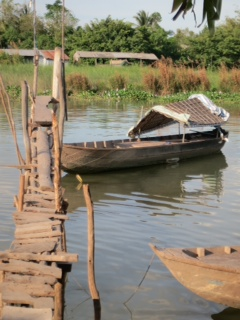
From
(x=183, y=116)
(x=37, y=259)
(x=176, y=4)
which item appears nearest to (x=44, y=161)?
(x=37, y=259)

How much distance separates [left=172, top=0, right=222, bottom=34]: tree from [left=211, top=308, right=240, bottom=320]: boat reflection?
342 cm

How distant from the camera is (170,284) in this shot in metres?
6.45

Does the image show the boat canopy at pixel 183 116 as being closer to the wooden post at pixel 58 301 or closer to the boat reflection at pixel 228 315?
the boat reflection at pixel 228 315

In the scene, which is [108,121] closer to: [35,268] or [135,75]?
[135,75]

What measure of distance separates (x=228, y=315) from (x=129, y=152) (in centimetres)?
655

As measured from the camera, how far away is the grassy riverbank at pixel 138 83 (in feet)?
95.6

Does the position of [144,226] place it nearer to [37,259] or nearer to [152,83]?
[37,259]

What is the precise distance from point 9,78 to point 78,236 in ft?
76.3

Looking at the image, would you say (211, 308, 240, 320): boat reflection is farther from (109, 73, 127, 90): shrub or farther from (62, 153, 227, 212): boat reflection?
(109, 73, 127, 90): shrub

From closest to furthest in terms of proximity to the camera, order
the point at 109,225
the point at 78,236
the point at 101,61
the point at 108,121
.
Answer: the point at 78,236 < the point at 109,225 < the point at 108,121 < the point at 101,61

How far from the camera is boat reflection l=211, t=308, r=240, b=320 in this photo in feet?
19.1

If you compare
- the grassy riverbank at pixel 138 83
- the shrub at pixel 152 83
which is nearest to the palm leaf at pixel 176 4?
the grassy riverbank at pixel 138 83

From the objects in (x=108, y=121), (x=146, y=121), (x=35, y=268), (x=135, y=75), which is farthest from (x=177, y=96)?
(x=35, y=268)

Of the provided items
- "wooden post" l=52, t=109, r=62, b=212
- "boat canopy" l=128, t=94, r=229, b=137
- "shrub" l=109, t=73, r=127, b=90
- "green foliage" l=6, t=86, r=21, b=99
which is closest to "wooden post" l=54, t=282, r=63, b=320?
"wooden post" l=52, t=109, r=62, b=212
